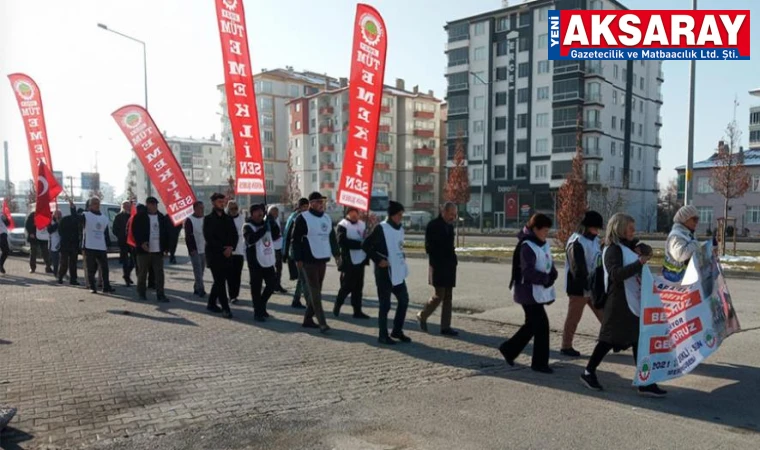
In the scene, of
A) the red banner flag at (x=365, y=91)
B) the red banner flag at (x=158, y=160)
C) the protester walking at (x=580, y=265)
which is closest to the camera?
the protester walking at (x=580, y=265)

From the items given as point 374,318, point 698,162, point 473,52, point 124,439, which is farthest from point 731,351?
point 473,52

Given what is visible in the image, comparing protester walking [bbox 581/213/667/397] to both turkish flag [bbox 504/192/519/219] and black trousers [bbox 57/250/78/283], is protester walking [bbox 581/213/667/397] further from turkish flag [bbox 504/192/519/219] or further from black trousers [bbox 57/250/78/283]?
turkish flag [bbox 504/192/519/219]

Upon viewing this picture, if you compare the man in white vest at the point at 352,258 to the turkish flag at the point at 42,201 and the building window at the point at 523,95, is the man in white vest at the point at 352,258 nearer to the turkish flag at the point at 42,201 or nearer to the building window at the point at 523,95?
the turkish flag at the point at 42,201

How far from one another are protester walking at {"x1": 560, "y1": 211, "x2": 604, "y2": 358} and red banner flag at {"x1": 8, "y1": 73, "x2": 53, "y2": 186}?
51.8 feet

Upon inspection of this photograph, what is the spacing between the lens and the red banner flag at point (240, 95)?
11789 millimetres

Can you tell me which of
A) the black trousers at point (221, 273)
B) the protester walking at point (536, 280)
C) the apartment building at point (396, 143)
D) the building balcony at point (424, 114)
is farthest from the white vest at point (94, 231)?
the building balcony at point (424, 114)

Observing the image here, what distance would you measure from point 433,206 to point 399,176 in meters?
6.27

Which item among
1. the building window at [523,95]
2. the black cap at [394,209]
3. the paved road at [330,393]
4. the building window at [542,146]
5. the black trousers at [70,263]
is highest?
the building window at [523,95]

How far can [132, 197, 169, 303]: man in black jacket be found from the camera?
10.6m

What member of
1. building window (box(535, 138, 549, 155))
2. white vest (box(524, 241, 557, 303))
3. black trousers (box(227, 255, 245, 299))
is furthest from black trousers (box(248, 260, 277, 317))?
building window (box(535, 138, 549, 155))

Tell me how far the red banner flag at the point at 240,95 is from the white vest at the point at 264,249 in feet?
9.98

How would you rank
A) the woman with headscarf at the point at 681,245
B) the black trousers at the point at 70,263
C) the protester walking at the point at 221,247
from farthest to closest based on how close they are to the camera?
1. the black trousers at the point at 70,263
2. the protester walking at the point at 221,247
3. the woman with headscarf at the point at 681,245

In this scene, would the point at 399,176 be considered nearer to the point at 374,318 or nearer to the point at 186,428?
the point at 374,318

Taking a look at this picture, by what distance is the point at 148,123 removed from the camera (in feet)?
46.3
